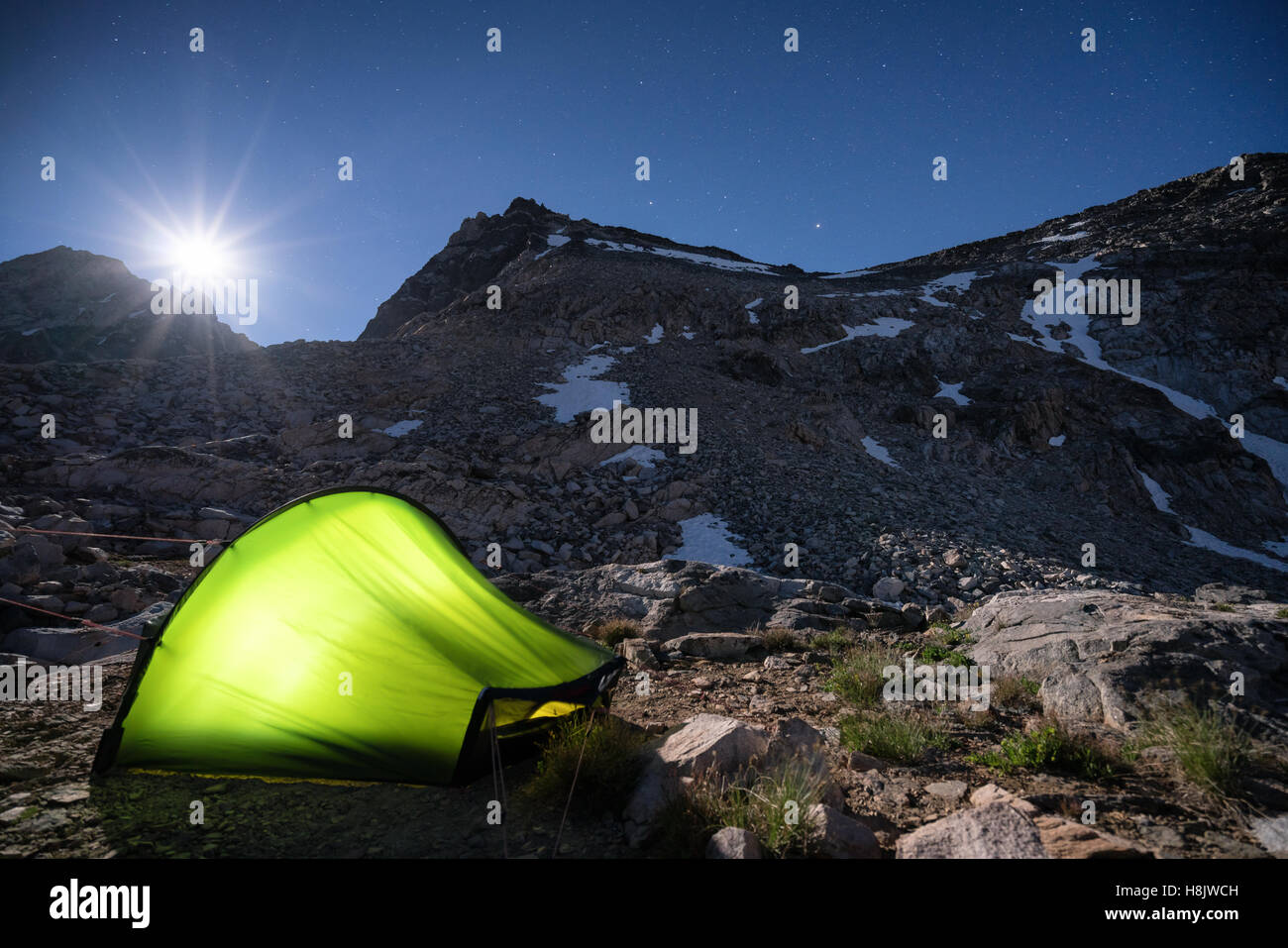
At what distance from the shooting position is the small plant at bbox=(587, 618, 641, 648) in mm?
7277

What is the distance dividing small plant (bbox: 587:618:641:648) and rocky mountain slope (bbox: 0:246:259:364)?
213 feet

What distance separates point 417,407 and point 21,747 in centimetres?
1926

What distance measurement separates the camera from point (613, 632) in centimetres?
734

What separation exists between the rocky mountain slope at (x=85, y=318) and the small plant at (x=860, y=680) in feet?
224

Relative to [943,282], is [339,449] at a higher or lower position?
lower

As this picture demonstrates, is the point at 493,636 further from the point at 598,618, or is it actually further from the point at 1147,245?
the point at 1147,245

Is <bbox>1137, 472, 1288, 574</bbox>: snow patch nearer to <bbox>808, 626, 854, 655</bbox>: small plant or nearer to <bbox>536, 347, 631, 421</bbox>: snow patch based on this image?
<bbox>808, 626, 854, 655</bbox>: small plant

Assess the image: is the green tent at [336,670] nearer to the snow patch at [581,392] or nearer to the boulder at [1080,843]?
the boulder at [1080,843]

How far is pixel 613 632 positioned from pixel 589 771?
4045mm

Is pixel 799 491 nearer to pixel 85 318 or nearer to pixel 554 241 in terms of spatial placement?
pixel 554 241

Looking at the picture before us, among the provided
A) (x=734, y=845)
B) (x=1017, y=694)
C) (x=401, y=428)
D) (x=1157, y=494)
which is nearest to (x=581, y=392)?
(x=401, y=428)

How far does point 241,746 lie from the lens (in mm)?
3691

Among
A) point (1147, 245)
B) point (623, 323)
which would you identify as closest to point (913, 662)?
point (623, 323)

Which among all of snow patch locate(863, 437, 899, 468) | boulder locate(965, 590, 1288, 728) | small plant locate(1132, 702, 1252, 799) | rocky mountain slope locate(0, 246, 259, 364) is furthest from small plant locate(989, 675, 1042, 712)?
rocky mountain slope locate(0, 246, 259, 364)
